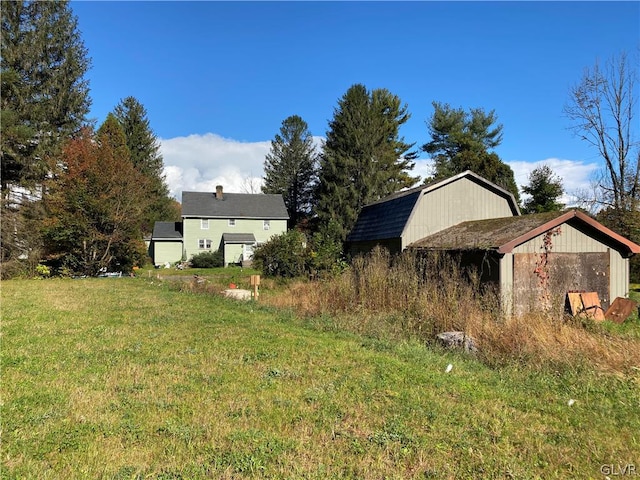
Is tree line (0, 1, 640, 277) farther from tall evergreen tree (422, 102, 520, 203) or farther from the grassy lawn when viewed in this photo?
the grassy lawn

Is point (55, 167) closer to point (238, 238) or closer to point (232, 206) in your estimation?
point (238, 238)

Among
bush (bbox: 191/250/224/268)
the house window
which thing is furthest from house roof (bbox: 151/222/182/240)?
bush (bbox: 191/250/224/268)

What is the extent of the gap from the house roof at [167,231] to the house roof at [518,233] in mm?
30637

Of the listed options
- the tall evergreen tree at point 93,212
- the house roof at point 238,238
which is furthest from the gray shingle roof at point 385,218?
the house roof at point 238,238

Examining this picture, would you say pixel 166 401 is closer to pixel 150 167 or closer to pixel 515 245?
pixel 515 245

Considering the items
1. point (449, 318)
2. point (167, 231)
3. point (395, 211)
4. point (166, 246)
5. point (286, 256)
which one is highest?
point (167, 231)

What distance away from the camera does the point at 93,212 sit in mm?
20781

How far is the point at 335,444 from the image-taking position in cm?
323

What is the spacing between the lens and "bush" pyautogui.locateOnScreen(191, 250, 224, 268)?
33.9m

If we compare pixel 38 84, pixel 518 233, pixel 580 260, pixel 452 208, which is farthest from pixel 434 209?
pixel 38 84

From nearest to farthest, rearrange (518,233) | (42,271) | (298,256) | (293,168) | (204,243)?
(518,233) → (42,271) → (298,256) → (204,243) → (293,168)

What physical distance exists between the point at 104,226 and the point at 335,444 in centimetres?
2194

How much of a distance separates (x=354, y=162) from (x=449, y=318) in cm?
2874

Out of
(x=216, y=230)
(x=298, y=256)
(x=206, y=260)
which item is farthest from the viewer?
(x=216, y=230)
